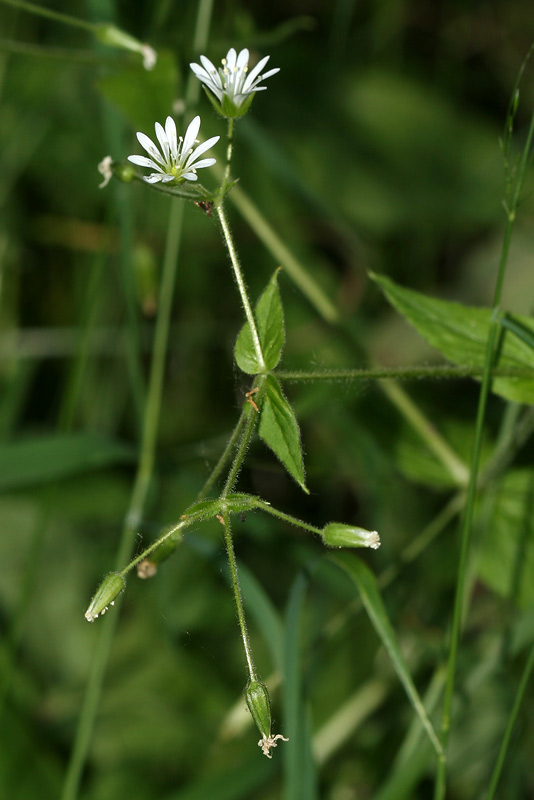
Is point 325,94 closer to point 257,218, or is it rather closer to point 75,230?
point 75,230

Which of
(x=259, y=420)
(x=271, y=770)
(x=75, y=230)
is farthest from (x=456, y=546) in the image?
(x=75, y=230)

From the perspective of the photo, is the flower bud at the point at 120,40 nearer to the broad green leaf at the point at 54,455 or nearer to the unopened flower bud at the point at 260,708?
the broad green leaf at the point at 54,455

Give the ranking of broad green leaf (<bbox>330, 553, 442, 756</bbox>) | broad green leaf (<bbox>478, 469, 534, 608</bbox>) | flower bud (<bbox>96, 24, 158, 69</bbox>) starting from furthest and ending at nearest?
1. broad green leaf (<bbox>478, 469, 534, 608</bbox>)
2. flower bud (<bbox>96, 24, 158, 69</bbox>)
3. broad green leaf (<bbox>330, 553, 442, 756</bbox>)

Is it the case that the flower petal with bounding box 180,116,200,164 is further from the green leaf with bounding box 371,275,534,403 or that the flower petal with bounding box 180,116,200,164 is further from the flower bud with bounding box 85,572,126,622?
the flower bud with bounding box 85,572,126,622

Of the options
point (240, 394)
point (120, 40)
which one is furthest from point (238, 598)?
point (120, 40)

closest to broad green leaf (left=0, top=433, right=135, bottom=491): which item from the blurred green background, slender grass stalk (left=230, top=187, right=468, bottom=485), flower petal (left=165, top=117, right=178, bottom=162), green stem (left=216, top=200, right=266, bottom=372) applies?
the blurred green background

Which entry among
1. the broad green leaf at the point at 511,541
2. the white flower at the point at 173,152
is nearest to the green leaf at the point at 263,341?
the white flower at the point at 173,152
